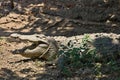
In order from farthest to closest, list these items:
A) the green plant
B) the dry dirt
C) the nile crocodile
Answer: the dry dirt, the nile crocodile, the green plant

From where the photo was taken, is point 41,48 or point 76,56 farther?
point 41,48

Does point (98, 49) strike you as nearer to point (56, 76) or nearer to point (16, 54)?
point (56, 76)

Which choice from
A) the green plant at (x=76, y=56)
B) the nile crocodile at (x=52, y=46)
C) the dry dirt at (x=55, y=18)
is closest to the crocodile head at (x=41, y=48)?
the nile crocodile at (x=52, y=46)

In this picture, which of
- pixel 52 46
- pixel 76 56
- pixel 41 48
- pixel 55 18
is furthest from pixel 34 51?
pixel 55 18

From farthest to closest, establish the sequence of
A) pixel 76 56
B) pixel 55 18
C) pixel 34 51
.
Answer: pixel 55 18 < pixel 34 51 < pixel 76 56

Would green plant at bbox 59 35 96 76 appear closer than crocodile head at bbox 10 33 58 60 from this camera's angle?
Yes

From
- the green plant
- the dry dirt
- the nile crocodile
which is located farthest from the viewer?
the dry dirt

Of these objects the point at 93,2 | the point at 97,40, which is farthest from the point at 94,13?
the point at 97,40

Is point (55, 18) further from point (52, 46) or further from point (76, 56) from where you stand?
point (76, 56)

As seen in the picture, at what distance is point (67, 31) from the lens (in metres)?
9.59

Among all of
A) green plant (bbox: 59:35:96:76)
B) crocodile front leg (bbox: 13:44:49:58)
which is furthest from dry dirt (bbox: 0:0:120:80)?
green plant (bbox: 59:35:96:76)

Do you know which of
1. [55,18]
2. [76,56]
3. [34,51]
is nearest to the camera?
[76,56]

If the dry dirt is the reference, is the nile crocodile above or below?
above

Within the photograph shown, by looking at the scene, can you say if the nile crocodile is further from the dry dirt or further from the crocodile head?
the dry dirt
